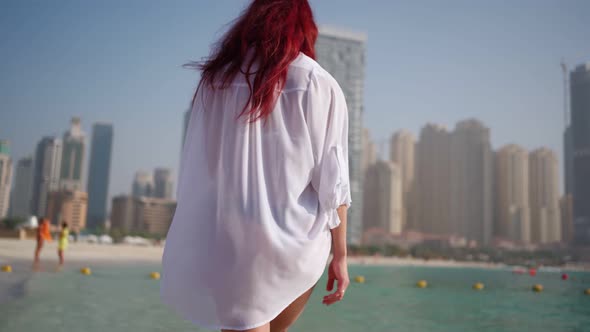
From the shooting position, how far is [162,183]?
120 metres

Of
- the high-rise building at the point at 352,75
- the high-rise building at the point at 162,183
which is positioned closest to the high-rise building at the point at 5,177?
the high-rise building at the point at 162,183

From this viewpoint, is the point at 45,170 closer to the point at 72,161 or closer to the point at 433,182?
the point at 72,161

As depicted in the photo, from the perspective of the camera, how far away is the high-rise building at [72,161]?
320ft

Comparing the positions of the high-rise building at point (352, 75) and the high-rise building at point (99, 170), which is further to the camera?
the high-rise building at point (99, 170)

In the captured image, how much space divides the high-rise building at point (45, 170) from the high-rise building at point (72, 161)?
2.14 metres

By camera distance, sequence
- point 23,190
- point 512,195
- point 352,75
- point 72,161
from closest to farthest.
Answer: point 352,75 → point 512,195 → point 23,190 → point 72,161

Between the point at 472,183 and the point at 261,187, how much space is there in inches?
3382

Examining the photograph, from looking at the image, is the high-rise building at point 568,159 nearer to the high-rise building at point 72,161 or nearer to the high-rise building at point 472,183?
the high-rise building at point 472,183

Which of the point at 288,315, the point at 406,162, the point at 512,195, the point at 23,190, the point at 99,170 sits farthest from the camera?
the point at 99,170

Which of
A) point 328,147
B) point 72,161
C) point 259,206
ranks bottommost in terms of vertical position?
point 259,206

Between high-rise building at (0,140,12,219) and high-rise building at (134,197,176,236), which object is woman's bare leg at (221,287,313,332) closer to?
high-rise building at (134,197,176,236)

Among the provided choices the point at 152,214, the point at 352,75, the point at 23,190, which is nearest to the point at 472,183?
the point at 352,75

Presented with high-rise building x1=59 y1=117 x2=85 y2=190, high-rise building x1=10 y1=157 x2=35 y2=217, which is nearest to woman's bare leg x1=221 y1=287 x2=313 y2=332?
high-rise building x1=10 y1=157 x2=35 y2=217

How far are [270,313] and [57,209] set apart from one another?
8487 cm
